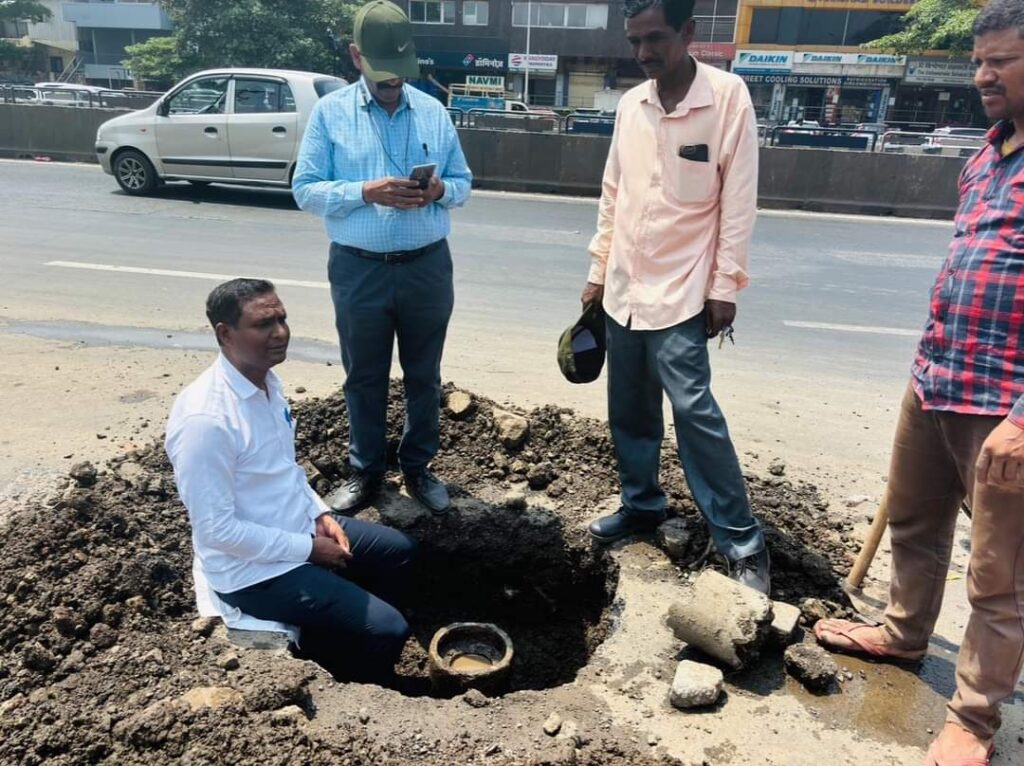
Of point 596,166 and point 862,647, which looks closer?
point 862,647

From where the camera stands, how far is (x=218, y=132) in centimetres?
1156

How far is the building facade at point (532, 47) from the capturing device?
40.5 meters

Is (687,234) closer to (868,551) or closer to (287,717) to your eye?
(868,551)

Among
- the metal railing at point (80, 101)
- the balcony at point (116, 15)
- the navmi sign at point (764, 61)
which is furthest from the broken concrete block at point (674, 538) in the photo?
the balcony at point (116, 15)

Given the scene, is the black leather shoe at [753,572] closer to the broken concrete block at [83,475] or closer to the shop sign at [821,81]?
the broken concrete block at [83,475]

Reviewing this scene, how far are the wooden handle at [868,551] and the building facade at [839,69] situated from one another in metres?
35.9

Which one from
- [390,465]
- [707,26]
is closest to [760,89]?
[707,26]

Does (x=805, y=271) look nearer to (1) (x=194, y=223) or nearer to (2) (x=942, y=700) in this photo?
(2) (x=942, y=700)

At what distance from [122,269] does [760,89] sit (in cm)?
3769

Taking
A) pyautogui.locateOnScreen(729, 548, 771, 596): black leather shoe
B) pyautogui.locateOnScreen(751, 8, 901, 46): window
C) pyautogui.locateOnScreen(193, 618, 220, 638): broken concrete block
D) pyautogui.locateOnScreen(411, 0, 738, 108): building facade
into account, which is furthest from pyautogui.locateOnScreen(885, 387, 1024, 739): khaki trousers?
pyautogui.locateOnScreen(751, 8, 901, 46): window

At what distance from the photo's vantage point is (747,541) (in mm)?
3100

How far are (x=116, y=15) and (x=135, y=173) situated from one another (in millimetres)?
43415

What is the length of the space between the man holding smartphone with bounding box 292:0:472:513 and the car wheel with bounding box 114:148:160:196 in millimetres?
9915

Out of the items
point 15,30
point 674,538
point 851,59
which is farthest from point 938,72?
point 15,30
